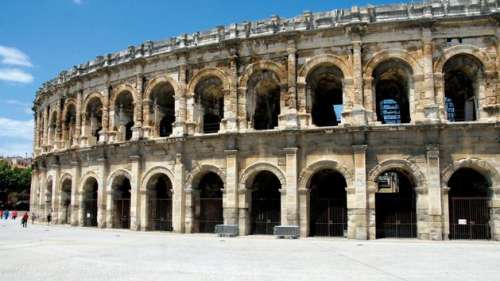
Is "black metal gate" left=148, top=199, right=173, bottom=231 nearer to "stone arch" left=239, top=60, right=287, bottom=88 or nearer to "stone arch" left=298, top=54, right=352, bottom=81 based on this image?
"stone arch" left=239, top=60, right=287, bottom=88

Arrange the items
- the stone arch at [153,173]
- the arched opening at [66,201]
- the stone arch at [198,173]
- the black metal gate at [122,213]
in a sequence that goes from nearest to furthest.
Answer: the stone arch at [198,173]
the stone arch at [153,173]
the black metal gate at [122,213]
the arched opening at [66,201]

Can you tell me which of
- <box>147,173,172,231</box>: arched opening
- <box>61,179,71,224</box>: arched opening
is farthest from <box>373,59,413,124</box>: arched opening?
<box>61,179,71,224</box>: arched opening

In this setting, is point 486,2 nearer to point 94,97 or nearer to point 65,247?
point 65,247

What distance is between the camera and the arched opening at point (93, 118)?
942 inches

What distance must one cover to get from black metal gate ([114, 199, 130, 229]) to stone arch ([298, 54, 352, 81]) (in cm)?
1063

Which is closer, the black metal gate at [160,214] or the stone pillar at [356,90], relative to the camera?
the stone pillar at [356,90]

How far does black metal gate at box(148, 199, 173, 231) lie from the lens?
20.9 metres

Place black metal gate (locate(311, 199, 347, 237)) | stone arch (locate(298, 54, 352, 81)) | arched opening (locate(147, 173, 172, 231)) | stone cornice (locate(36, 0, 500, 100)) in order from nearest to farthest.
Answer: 1. stone cornice (locate(36, 0, 500, 100))
2. stone arch (locate(298, 54, 352, 81))
3. black metal gate (locate(311, 199, 347, 237))
4. arched opening (locate(147, 173, 172, 231))

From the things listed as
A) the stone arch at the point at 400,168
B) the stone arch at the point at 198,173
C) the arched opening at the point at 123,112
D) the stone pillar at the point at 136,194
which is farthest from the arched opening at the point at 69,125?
the stone arch at the point at 400,168

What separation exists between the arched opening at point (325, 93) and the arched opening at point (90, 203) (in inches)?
468

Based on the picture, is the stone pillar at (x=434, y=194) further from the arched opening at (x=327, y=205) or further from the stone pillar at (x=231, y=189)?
the stone pillar at (x=231, y=189)

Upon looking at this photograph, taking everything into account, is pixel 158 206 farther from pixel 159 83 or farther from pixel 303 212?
pixel 303 212

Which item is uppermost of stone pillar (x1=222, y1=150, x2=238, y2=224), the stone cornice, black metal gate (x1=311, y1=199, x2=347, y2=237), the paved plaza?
the stone cornice

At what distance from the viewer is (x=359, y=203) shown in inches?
654
